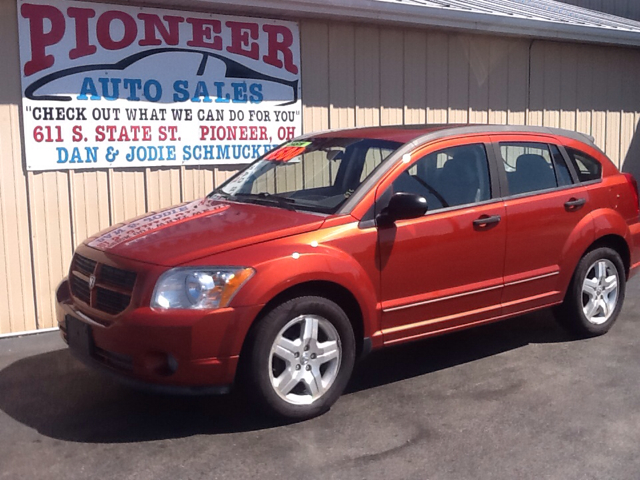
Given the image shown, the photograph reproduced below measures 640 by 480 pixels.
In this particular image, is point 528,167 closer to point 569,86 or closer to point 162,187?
point 162,187

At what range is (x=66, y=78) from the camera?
257 inches

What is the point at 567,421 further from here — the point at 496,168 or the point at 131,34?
the point at 131,34

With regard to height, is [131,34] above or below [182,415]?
above

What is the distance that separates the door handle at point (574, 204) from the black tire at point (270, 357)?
2259mm

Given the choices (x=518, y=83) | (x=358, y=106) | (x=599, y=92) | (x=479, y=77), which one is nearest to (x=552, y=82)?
(x=518, y=83)

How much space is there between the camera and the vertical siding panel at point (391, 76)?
27.5ft

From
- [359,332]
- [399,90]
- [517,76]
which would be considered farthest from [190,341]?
[517,76]

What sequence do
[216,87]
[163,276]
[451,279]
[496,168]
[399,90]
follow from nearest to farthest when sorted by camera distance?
1. [163,276]
2. [451,279]
3. [496,168]
4. [216,87]
5. [399,90]

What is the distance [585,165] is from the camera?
6.23 m

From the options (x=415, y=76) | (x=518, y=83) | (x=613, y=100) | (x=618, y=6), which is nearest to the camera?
(x=415, y=76)

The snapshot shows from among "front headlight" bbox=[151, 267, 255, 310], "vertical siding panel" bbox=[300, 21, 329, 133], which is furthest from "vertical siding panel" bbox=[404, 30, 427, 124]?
"front headlight" bbox=[151, 267, 255, 310]

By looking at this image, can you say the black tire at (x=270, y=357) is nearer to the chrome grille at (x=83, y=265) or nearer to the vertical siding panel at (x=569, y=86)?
the chrome grille at (x=83, y=265)

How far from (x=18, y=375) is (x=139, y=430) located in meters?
1.56

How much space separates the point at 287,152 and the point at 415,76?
328 centimetres
